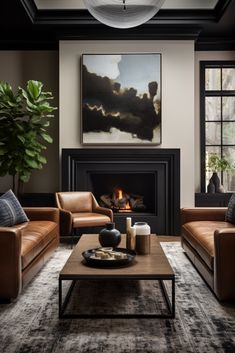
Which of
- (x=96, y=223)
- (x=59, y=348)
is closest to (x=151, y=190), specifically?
(x=96, y=223)

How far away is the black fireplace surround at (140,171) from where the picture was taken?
611 cm

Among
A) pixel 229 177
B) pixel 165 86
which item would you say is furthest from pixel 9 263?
pixel 229 177

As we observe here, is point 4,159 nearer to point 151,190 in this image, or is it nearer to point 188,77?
point 151,190

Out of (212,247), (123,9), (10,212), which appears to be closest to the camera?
(123,9)

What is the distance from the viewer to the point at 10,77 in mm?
6500

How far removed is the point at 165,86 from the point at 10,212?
3079 mm

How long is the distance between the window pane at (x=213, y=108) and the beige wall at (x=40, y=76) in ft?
7.45

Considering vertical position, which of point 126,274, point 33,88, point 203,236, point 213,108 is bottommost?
point 126,274

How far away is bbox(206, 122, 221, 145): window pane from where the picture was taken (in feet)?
21.8

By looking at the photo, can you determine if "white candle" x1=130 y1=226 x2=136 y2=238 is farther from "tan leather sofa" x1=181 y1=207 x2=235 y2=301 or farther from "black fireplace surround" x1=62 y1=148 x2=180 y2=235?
"black fireplace surround" x1=62 y1=148 x2=180 y2=235

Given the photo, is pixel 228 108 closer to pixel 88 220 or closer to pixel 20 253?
pixel 88 220

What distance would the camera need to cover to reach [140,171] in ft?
20.3

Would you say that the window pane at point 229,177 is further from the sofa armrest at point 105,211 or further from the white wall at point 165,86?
the sofa armrest at point 105,211

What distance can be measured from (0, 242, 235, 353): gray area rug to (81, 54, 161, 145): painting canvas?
2.94m
